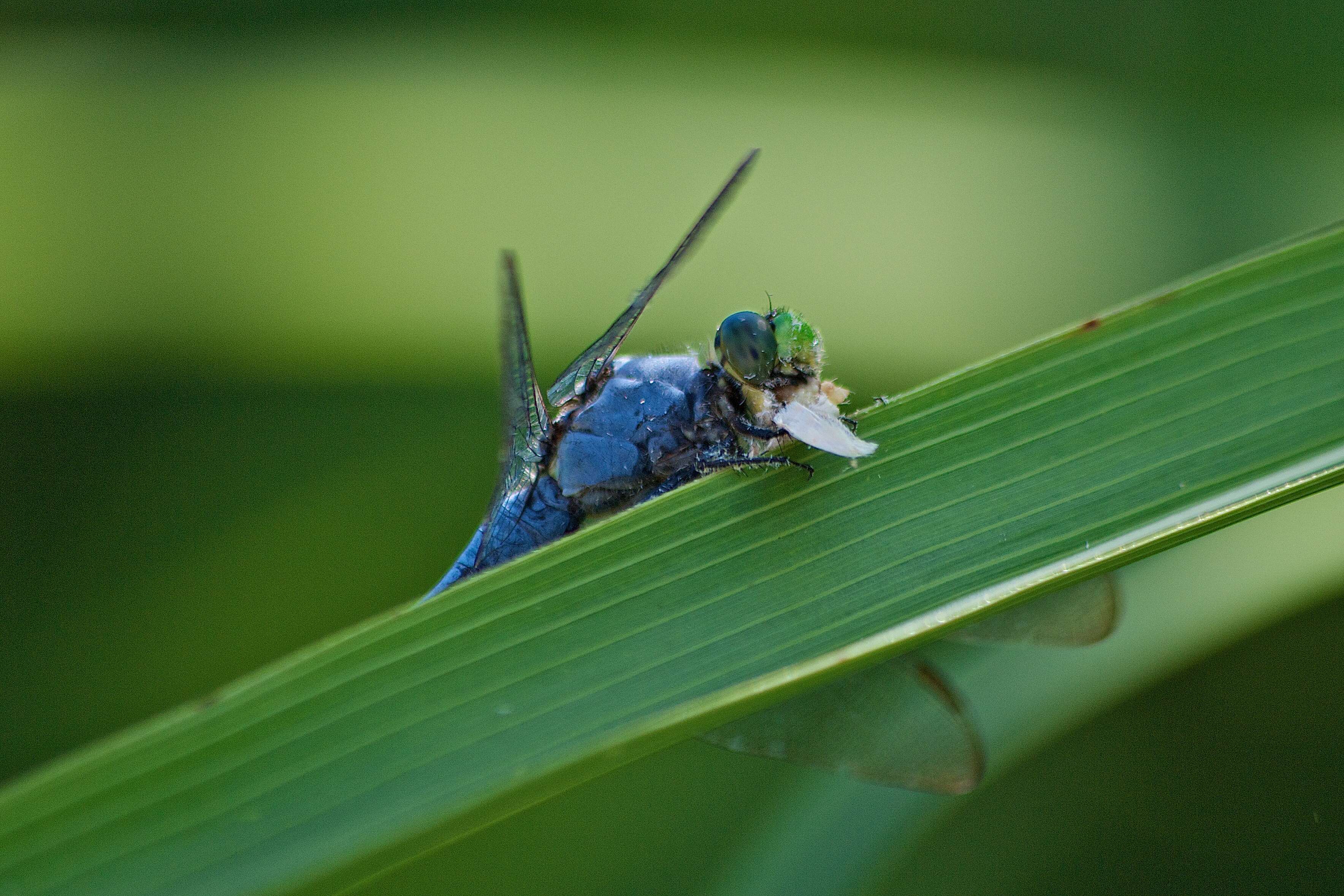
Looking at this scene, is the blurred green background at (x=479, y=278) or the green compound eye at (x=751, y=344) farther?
the blurred green background at (x=479, y=278)

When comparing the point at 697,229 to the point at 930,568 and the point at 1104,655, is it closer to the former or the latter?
the point at 930,568

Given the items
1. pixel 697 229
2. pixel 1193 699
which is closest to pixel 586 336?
pixel 697 229

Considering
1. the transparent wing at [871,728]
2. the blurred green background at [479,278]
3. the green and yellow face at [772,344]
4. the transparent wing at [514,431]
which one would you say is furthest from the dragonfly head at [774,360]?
the blurred green background at [479,278]

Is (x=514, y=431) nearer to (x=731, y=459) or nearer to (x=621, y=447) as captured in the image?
(x=621, y=447)

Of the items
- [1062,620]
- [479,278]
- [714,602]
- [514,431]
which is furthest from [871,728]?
[479,278]

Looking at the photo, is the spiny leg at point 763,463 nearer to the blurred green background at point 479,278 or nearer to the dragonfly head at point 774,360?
the dragonfly head at point 774,360

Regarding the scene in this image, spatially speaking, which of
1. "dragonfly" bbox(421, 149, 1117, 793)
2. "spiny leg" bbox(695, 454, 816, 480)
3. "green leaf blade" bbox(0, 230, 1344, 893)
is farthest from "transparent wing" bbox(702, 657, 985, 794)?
"green leaf blade" bbox(0, 230, 1344, 893)

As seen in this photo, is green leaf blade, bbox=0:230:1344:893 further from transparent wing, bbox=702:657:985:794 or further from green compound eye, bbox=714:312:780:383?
Answer: transparent wing, bbox=702:657:985:794
